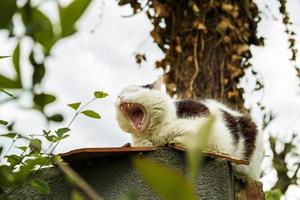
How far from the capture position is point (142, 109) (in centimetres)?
183

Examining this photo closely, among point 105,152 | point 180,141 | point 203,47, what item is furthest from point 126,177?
point 203,47

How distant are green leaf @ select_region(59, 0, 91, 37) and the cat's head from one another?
1502 mm

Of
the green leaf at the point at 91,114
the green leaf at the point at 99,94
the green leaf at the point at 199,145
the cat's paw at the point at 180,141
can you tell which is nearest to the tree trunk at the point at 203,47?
the cat's paw at the point at 180,141

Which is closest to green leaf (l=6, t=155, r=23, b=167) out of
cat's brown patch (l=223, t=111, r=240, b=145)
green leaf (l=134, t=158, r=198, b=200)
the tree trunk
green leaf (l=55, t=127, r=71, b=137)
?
green leaf (l=55, t=127, r=71, b=137)

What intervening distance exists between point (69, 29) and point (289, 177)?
13.4ft

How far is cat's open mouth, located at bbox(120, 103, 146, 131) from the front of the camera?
1.82 m

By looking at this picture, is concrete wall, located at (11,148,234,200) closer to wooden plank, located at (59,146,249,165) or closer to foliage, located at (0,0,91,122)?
wooden plank, located at (59,146,249,165)

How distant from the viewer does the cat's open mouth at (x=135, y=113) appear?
5.98 feet

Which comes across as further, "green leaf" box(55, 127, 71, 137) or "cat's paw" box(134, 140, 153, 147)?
"cat's paw" box(134, 140, 153, 147)

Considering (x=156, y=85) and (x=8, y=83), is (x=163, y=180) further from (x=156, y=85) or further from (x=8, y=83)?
(x=156, y=85)

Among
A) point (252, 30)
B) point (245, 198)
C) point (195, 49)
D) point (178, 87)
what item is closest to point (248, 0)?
point (252, 30)

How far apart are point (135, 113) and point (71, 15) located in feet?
5.18

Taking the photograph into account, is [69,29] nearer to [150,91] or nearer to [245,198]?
[245,198]

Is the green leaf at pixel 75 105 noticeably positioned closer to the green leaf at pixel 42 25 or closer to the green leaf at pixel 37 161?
the green leaf at pixel 37 161
